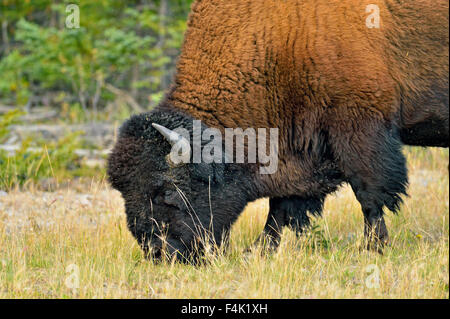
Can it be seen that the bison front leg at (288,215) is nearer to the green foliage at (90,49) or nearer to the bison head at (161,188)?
the bison head at (161,188)

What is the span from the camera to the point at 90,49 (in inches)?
559

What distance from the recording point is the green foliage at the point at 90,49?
13578mm

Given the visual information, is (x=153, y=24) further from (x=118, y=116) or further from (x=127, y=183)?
(x=127, y=183)

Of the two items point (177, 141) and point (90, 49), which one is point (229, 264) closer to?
point (177, 141)

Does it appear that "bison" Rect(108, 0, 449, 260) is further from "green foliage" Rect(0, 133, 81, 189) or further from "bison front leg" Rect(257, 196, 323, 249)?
"green foliage" Rect(0, 133, 81, 189)

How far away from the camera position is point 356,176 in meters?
5.18

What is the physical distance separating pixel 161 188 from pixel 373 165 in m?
1.99

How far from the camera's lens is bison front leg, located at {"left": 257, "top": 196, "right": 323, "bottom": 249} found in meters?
5.80

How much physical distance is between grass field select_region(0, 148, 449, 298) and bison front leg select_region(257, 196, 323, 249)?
143 millimetres

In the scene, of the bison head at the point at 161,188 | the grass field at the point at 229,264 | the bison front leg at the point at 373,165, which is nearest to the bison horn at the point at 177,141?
the bison head at the point at 161,188

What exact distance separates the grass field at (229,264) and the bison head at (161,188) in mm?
229

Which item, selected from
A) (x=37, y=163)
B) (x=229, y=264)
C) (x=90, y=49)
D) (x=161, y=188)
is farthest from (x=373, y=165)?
(x=90, y=49)

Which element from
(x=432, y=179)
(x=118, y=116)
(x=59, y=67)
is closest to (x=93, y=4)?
(x=59, y=67)

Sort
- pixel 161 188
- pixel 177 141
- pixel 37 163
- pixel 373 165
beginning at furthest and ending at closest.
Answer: pixel 37 163 < pixel 373 165 < pixel 161 188 < pixel 177 141
